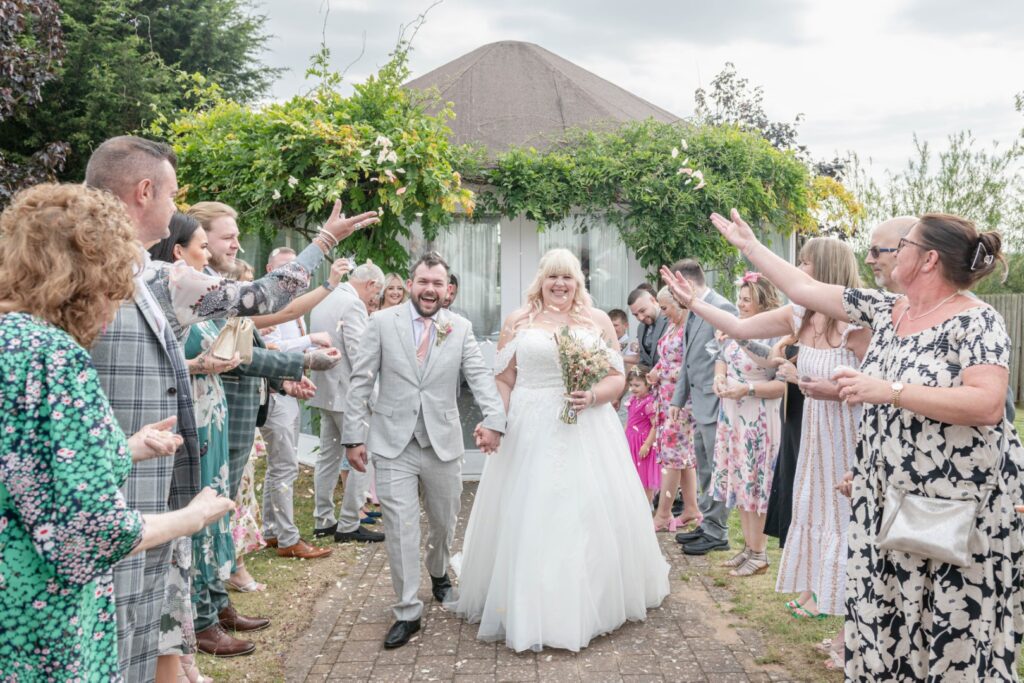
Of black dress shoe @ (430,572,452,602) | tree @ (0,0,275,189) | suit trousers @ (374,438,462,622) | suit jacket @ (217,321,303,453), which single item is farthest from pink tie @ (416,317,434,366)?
tree @ (0,0,275,189)

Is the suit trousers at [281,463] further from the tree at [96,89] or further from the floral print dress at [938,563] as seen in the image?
the tree at [96,89]

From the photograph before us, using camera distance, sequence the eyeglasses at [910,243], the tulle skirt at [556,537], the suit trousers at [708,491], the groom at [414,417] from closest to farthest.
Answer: the eyeglasses at [910,243] → the tulle skirt at [556,537] → the groom at [414,417] → the suit trousers at [708,491]

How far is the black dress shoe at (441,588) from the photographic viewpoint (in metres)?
5.84

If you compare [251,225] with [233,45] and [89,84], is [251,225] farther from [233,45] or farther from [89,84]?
[233,45]

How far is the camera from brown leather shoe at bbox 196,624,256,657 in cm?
500

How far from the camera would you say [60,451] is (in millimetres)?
1921

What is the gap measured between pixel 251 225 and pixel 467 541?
4884 mm

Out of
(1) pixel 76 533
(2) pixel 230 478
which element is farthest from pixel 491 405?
Answer: (1) pixel 76 533

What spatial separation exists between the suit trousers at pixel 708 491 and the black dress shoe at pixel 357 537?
9.85 ft

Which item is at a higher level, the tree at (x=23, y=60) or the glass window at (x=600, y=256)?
the tree at (x=23, y=60)

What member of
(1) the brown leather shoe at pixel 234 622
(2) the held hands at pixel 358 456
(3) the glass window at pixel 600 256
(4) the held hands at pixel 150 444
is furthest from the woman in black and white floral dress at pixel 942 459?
(3) the glass window at pixel 600 256

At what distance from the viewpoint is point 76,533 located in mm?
1944

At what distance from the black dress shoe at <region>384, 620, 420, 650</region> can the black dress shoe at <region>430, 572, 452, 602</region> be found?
0.60 m

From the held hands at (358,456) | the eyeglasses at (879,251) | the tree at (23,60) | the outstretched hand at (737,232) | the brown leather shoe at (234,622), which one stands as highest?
the tree at (23,60)
